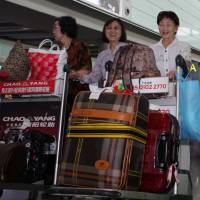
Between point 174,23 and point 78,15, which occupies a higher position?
point 78,15

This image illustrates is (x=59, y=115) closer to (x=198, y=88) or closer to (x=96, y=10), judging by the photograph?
(x=198, y=88)

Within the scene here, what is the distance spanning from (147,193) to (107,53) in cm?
156

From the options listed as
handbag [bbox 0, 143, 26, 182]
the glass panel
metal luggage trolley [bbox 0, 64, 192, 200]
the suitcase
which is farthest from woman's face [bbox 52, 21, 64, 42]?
the glass panel

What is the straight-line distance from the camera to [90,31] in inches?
303

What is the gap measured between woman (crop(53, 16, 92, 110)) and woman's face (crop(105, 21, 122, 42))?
237 mm

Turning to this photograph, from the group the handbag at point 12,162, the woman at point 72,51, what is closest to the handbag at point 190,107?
the woman at point 72,51

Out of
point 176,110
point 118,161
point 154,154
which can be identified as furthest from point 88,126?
point 176,110

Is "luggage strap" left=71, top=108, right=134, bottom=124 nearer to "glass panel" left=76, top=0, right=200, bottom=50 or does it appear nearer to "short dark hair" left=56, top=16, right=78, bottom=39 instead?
"short dark hair" left=56, top=16, right=78, bottom=39

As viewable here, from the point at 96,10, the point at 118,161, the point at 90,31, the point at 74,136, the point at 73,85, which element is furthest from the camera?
the point at 90,31

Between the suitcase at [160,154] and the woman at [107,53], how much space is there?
0.94 metres

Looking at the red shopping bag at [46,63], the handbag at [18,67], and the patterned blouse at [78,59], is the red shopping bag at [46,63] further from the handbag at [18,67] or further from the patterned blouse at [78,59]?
the patterned blouse at [78,59]

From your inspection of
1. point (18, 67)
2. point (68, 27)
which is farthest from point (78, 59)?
point (18, 67)

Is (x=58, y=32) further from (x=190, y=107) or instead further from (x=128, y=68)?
(x=190, y=107)

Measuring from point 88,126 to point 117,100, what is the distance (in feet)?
0.80
